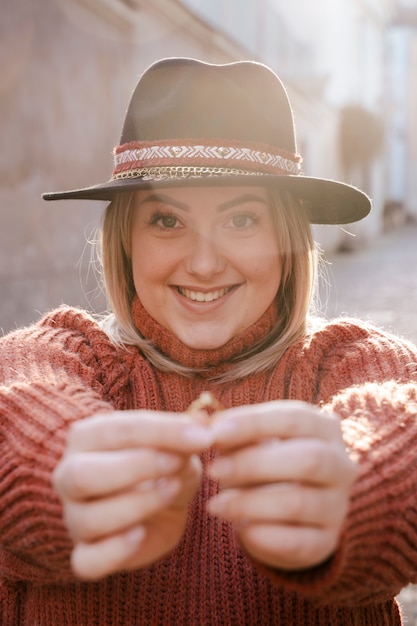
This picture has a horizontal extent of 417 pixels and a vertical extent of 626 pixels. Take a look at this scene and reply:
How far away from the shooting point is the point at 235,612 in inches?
63.8

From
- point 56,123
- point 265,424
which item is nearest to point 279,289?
point 265,424

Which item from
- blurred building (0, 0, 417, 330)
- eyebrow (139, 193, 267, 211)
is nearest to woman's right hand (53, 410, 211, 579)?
eyebrow (139, 193, 267, 211)

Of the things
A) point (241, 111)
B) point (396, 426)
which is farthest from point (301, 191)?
point (396, 426)

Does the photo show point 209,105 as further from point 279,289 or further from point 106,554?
point 106,554

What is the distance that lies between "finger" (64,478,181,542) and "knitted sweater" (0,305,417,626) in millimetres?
235

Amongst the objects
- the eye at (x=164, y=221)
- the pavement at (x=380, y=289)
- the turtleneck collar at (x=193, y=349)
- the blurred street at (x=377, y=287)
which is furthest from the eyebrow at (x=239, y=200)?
the blurred street at (x=377, y=287)

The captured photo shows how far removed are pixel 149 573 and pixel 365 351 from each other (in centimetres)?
71

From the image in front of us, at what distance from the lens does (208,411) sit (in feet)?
6.19

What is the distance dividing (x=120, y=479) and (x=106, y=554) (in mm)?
99

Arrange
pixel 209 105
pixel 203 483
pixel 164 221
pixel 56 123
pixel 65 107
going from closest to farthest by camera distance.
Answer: pixel 203 483, pixel 209 105, pixel 164 221, pixel 56 123, pixel 65 107

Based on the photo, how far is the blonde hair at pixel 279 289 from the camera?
6.29ft

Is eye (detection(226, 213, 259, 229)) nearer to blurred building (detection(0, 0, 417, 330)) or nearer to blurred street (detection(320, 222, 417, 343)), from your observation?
blurred building (detection(0, 0, 417, 330))

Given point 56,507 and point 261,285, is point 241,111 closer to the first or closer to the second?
point 261,285

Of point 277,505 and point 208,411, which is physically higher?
point 277,505
